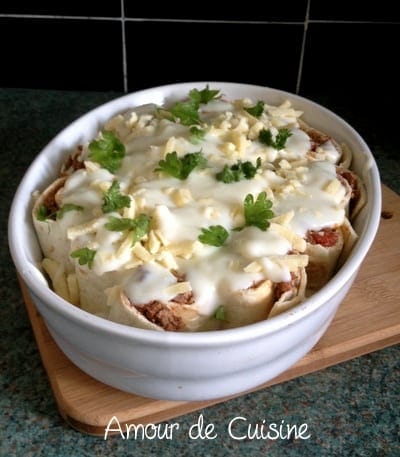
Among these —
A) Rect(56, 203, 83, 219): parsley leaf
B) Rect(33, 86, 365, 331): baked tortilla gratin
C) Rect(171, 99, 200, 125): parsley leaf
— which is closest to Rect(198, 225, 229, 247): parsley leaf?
Rect(33, 86, 365, 331): baked tortilla gratin

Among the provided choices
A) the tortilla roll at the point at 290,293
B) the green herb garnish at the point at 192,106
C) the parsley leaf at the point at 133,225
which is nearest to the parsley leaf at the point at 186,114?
the green herb garnish at the point at 192,106

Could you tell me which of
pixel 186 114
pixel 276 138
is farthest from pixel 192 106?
pixel 276 138

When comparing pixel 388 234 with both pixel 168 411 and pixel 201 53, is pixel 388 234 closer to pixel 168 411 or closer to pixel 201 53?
pixel 168 411

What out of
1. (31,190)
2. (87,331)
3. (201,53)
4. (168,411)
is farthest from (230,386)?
(201,53)

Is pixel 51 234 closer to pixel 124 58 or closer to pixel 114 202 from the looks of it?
pixel 114 202

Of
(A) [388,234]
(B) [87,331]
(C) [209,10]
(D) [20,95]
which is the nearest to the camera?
(B) [87,331]

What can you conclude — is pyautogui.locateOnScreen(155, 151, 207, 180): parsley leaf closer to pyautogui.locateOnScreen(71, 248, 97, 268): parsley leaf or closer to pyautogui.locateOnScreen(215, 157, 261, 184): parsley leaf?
pyautogui.locateOnScreen(215, 157, 261, 184): parsley leaf

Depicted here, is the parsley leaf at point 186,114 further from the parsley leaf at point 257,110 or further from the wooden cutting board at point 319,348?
the wooden cutting board at point 319,348
